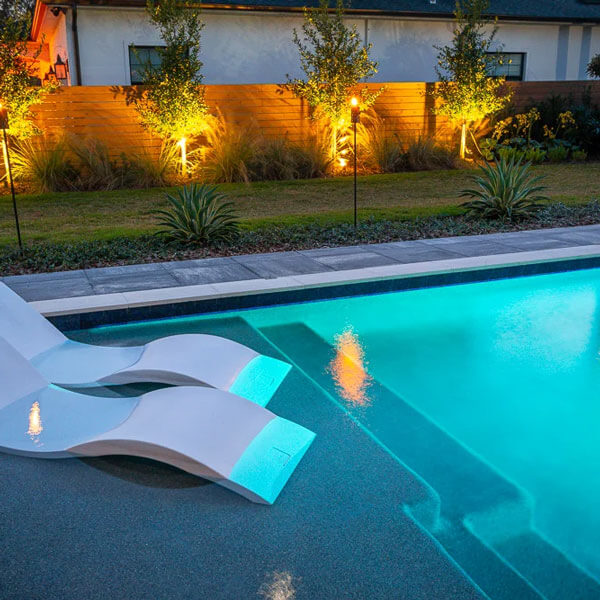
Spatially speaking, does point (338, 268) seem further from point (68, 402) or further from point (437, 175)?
point (437, 175)

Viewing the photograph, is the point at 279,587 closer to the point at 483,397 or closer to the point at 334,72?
the point at 483,397

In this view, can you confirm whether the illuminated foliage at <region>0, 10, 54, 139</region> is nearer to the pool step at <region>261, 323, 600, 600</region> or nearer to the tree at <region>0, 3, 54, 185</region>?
the tree at <region>0, 3, 54, 185</region>

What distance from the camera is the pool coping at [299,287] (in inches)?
195

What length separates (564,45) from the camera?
18.9 meters

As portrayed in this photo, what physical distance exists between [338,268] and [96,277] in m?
2.07

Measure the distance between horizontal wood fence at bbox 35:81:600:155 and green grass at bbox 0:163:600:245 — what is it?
1.47 m

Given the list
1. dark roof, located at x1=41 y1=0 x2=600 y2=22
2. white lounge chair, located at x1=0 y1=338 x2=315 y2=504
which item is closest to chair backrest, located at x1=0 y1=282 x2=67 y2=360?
white lounge chair, located at x1=0 y1=338 x2=315 y2=504

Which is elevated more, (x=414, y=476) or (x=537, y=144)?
(x=537, y=144)

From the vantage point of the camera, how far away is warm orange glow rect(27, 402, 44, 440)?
10.9ft

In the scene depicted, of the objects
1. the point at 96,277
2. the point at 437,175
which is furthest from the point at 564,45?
the point at 96,277

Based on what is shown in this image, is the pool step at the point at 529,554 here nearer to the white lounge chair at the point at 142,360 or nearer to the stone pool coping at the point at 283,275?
the white lounge chair at the point at 142,360

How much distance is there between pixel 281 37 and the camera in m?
16.3

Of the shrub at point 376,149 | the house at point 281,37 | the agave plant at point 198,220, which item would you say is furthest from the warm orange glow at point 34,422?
the house at point 281,37

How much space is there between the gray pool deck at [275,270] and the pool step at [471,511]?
5.20ft
